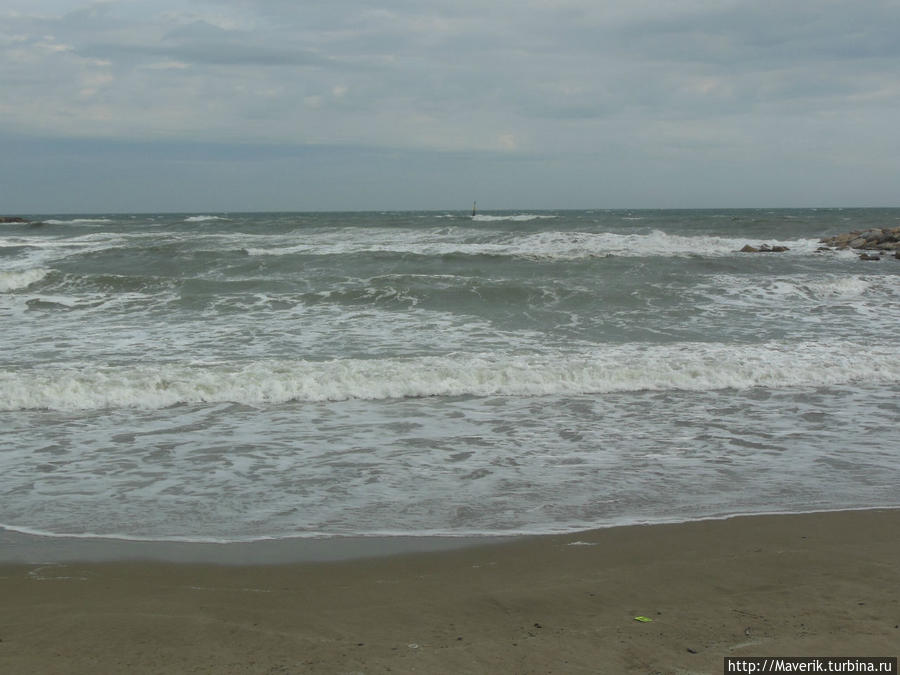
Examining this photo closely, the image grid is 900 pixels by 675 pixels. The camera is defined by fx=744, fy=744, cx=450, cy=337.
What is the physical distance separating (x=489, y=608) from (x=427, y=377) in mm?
5385

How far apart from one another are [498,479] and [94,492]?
9.34 ft

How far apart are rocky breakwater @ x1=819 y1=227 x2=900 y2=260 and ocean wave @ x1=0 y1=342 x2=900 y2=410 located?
62.1 ft

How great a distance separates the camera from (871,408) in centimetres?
767

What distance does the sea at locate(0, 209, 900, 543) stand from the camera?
496cm

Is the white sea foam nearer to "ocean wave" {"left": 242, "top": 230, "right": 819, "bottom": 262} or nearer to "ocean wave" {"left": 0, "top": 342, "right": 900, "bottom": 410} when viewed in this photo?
"ocean wave" {"left": 242, "top": 230, "right": 819, "bottom": 262}

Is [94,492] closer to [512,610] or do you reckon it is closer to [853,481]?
[512,610]

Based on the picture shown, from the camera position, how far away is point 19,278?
59.5 ft

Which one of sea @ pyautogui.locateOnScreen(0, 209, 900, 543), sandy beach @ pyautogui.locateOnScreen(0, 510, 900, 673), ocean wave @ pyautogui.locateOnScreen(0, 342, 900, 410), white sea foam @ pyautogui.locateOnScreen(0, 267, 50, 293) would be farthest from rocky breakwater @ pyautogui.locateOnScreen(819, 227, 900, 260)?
white sea foam @ pyautogui.locateOnScreen(0, 267, 50, 293)

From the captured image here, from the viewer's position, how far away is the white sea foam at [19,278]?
57.9ft

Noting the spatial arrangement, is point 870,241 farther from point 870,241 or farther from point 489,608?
point 489,608

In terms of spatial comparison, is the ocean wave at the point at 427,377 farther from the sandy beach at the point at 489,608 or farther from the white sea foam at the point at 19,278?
the white sea foam at the point at 19,278

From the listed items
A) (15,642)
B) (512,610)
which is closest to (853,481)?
(512,610)

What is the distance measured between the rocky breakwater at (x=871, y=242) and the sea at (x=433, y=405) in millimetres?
10666

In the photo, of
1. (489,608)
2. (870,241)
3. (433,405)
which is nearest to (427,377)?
(433,405)
